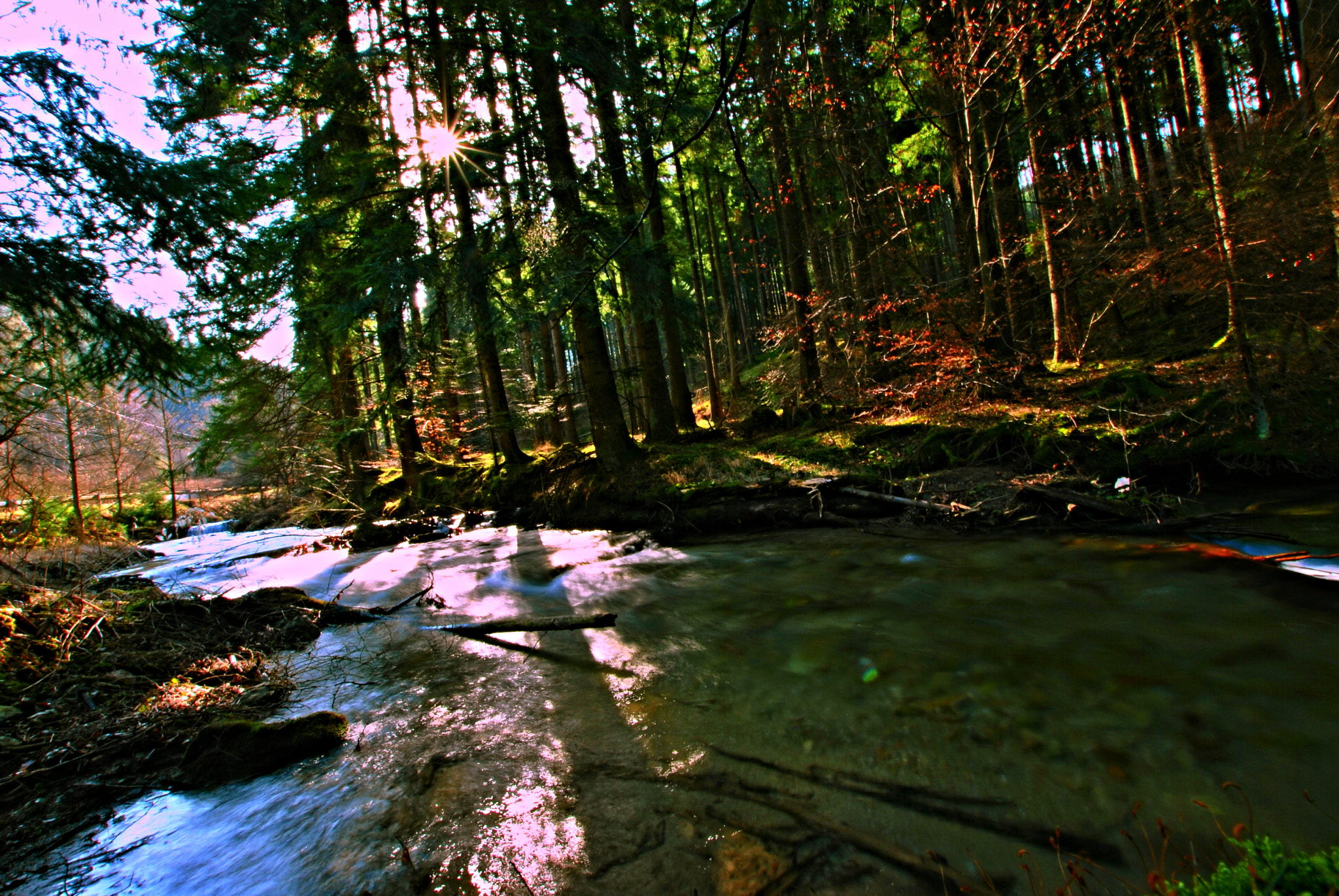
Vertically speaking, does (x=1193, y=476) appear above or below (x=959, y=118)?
below

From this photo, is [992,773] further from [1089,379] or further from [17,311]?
[1089,379]

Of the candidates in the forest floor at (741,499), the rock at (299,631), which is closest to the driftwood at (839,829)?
the forest floor at (741,499)

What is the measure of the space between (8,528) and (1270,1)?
26668mm

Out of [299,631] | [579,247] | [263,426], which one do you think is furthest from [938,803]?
[263,426]

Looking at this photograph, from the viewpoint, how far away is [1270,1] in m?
13.5

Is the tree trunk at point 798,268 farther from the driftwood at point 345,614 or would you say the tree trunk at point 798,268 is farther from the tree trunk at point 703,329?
the driftwood at point 345,614

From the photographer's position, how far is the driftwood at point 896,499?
24.9 feet

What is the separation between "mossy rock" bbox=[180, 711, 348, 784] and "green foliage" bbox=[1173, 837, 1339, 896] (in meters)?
4.45

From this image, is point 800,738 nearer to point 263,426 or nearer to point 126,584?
point 126,584

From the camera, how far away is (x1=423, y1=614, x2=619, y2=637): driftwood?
5.46 meters

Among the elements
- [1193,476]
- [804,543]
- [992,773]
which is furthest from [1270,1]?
[992,773]

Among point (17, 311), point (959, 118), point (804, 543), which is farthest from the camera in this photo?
point (959, 118)

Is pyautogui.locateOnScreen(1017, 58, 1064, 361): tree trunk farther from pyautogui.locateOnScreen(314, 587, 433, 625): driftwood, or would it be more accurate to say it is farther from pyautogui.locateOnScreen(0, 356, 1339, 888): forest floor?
pyautogui.locateOnScreen(314, 587, 433, 625): driftwood

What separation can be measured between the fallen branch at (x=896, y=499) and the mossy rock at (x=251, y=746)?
23.0ft
